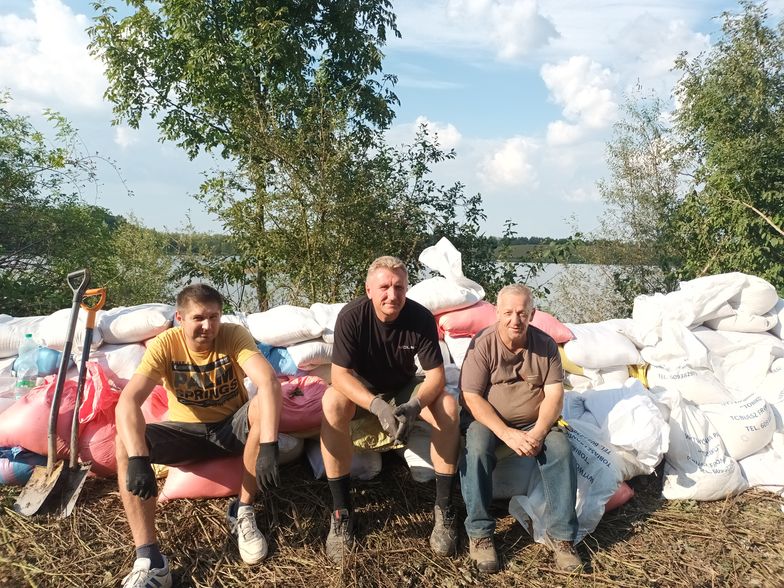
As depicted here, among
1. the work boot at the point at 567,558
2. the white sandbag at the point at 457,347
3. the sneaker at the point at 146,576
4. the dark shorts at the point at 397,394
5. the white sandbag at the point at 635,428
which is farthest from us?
the white sandbag at the point at 457,347

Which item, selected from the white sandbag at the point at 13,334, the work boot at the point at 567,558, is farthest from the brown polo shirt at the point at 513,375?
the white sandbag at the point at 13,334

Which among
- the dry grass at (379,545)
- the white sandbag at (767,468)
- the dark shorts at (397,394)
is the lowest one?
the dry grass at (379,545)

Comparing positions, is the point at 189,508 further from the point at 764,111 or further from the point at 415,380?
the point at 764,111

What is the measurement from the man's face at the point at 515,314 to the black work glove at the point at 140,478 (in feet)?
5.18

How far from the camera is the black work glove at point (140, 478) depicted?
2.21 metres

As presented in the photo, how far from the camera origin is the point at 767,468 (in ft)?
10.1

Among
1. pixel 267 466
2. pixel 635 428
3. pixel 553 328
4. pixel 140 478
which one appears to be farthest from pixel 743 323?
pixel 140 478

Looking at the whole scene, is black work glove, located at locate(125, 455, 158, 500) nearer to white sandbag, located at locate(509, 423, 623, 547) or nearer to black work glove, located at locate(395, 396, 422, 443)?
black work glove, located at locate(395, 396, 422, 443)

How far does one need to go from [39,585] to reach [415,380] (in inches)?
67.7

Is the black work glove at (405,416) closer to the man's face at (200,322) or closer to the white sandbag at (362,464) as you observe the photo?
the white sandbag at (362,464)

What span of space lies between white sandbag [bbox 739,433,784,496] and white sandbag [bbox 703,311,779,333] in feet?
3.15

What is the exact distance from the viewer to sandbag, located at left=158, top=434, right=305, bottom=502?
2.69 metres

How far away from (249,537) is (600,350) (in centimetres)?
225

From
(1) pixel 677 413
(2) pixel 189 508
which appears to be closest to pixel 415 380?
(2) pixel 189 508
